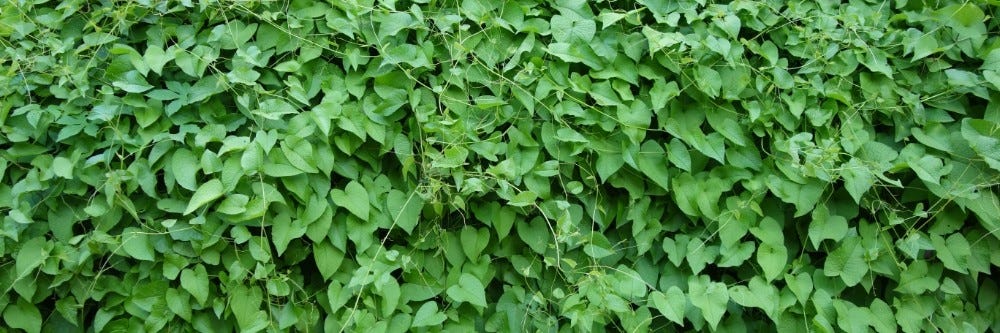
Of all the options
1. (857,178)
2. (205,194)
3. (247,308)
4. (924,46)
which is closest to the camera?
(205,194)

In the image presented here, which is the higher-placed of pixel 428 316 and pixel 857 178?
pixel 857 178

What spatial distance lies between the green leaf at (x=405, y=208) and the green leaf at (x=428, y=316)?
7.1 inches

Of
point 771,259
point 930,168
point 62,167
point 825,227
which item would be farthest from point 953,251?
point 62,167

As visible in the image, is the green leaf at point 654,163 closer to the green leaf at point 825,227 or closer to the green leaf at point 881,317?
the green leaf at point 825,227

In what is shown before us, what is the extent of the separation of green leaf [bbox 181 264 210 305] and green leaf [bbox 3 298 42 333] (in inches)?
15.1

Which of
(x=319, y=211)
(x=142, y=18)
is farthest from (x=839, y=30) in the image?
(x=142, y=18)

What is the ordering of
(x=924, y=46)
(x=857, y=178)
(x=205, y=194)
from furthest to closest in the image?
(x=924, y=46) → (x=857, y=178) → (x=205, y=194)

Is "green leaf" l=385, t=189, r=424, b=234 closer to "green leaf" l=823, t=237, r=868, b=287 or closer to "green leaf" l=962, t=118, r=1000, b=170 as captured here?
"green leaf" l=823, t=237, r=868, b=287

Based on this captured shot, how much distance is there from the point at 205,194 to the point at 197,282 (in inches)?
8.6

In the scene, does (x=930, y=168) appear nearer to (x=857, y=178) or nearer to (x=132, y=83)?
(x=857, y=178)

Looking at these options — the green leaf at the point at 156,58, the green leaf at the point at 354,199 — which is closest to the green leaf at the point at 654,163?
the green leaf at the point at 354,199

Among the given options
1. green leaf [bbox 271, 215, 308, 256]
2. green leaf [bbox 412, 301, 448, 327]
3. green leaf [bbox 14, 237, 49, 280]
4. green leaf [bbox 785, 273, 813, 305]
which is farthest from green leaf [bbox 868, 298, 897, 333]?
green leaf [bbox 14, 237, 49, 280]

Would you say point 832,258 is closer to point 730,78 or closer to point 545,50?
point 730,78

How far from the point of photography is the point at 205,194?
5.93 ft
